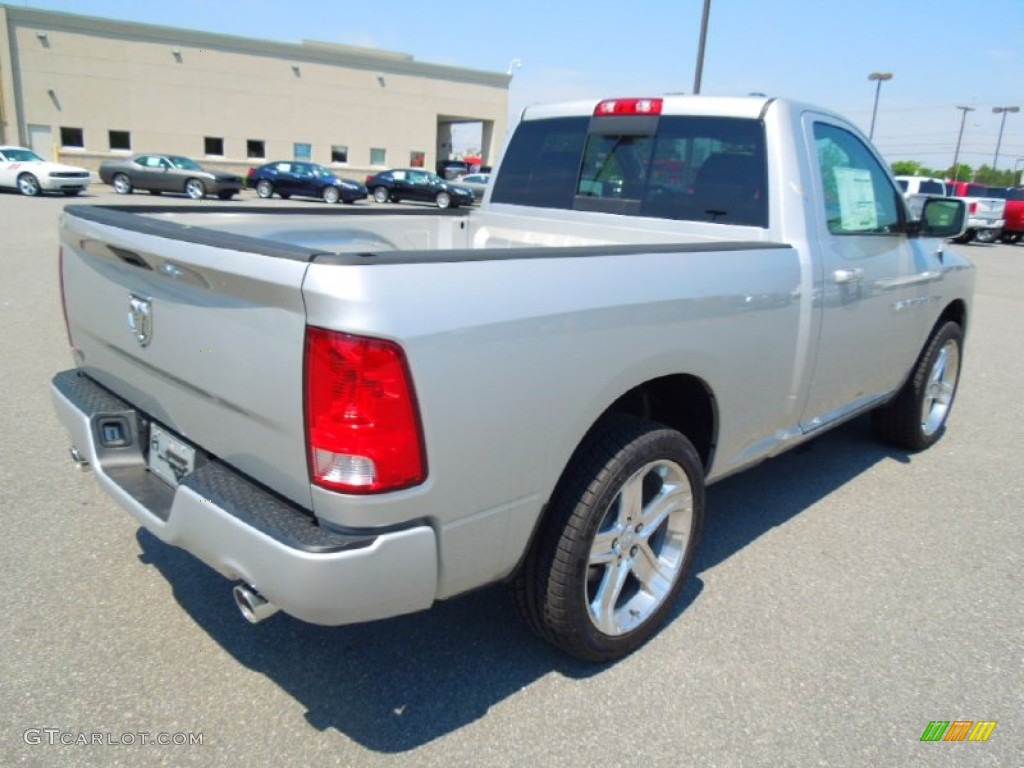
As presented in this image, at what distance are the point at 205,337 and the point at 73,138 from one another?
43.4 meters

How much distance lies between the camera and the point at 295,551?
1.84 m

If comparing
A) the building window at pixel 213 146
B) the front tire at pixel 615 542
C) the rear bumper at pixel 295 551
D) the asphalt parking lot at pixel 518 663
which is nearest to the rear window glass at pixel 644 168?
the front tire at pixel 615 542

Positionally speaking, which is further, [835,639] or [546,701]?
[835,639]

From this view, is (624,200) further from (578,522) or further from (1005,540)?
(1005,540)

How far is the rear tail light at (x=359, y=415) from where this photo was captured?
1782mm

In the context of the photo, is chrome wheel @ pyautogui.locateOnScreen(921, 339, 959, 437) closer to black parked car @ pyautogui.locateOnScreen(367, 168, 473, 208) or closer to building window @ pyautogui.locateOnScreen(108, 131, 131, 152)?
black parked car @ pyautogui.locateOnScreen(367, 168, 473, 208)

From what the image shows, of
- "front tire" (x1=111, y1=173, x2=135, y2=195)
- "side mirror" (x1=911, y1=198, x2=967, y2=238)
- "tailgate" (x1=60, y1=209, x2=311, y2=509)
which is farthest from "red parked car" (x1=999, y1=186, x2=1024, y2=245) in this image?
"front tire" (x1=111, y1=173, x2=135, y2=195)

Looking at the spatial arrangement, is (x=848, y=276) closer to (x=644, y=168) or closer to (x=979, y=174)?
(x=644, y=168)

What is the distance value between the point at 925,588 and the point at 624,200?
7.48 feet

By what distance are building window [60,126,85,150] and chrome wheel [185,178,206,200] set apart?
1579cm

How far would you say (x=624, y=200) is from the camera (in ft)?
12.6

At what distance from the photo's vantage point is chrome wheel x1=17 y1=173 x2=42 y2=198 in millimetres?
24328

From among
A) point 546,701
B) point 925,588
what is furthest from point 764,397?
point 546,701

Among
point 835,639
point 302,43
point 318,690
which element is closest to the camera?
point 318,690
